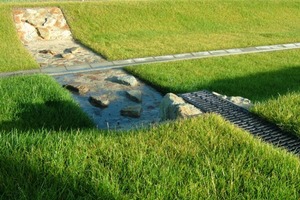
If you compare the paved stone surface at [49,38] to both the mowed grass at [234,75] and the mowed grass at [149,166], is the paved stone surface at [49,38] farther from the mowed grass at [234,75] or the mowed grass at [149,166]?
the mowed grass at [149,166]

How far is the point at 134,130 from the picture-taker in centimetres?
326

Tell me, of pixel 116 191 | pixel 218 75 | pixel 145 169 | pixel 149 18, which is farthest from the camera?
pixel 149 18

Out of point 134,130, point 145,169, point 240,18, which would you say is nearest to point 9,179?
point 145,169

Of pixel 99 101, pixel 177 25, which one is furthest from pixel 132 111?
pixel 177 25

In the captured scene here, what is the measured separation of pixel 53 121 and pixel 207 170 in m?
2.88

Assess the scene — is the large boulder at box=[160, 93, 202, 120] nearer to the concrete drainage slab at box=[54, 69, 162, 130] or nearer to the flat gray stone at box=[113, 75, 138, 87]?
the concrete drainage slab at box=[54, 69, 162, 130]

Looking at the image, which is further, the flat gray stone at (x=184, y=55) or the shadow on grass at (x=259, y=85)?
the flat gray stone at (x=184, y=55)

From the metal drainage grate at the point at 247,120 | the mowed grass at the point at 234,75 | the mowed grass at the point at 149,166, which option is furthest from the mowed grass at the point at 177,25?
the mowed grass at the point at 149,166

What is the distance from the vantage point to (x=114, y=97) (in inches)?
253

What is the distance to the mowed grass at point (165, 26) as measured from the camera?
9.74 m

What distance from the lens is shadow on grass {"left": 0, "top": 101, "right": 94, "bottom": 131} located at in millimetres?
4836

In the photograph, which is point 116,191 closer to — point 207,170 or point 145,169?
point 145,169

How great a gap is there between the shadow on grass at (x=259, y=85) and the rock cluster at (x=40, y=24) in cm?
575

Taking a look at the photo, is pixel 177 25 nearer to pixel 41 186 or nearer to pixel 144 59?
pixel 144 59
